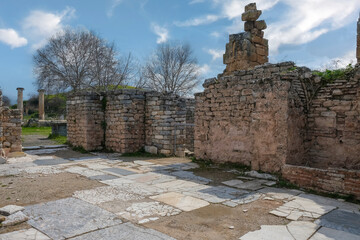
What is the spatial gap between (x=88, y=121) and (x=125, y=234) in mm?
8698

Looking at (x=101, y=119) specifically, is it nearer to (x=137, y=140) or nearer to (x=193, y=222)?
(x=137, y=140)

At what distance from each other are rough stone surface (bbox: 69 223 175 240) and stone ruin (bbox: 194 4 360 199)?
357 centimetres

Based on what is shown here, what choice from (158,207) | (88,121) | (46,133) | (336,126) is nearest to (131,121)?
(88,121)

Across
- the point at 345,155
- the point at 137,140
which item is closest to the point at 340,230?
the point at 345,155

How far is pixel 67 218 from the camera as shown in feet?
13.6

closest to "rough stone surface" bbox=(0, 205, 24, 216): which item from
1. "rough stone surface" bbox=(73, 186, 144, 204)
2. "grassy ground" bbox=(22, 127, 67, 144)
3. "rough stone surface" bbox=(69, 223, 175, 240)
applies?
"rough stone surface" bbox=(73, 186, 144, 204)

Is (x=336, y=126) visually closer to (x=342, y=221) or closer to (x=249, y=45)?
(x=342, y=221)

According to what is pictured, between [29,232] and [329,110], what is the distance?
21.1ft

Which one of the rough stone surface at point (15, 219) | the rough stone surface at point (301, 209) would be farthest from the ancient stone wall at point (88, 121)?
the rough stone surface at point (301, 209)

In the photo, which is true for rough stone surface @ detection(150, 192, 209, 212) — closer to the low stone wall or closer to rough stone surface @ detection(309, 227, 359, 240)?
rough stone surface @ detection(309, 227, 359, 240)

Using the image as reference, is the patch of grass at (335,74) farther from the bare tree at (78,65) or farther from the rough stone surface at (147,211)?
the bare tree at (78,65)

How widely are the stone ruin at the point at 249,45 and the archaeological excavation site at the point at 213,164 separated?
0.04 m

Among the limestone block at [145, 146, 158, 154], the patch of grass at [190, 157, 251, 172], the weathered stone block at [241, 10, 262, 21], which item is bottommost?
the patch of grass at [190, 157, 251, 172]

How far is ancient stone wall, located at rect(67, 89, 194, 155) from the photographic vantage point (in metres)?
10.9
